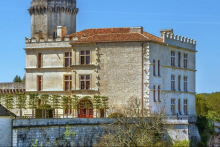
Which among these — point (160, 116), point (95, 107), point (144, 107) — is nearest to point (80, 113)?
point (95, 107)

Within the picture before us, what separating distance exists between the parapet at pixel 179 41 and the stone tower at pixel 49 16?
1029 cm

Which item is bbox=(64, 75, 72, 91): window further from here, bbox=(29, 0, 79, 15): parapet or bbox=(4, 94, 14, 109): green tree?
bbox=(29, 0, 79, 15): parapet

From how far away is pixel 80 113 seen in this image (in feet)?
186

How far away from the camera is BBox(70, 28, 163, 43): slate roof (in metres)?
55.5

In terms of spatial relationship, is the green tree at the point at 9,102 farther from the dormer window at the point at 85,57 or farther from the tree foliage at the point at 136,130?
the tree foliage at the point at 136,130

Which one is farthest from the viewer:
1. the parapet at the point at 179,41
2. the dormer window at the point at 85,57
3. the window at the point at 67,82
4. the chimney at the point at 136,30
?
the parapet at the point at 179,41

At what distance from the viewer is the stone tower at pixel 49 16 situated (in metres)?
63.5

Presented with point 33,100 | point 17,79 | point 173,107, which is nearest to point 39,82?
point 33,100

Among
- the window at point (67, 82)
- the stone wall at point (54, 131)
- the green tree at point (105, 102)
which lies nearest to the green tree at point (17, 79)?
the window at point (67, 82)

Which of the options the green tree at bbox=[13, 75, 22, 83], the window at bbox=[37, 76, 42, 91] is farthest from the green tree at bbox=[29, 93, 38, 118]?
the green tree at bbox=[13, 75, 22, 83]

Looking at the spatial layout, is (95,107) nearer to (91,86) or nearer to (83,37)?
(91,86)

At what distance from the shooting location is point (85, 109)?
5662 centimetres

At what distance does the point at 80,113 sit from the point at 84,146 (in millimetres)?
10465

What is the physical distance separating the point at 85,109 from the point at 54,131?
12162 millimetres
